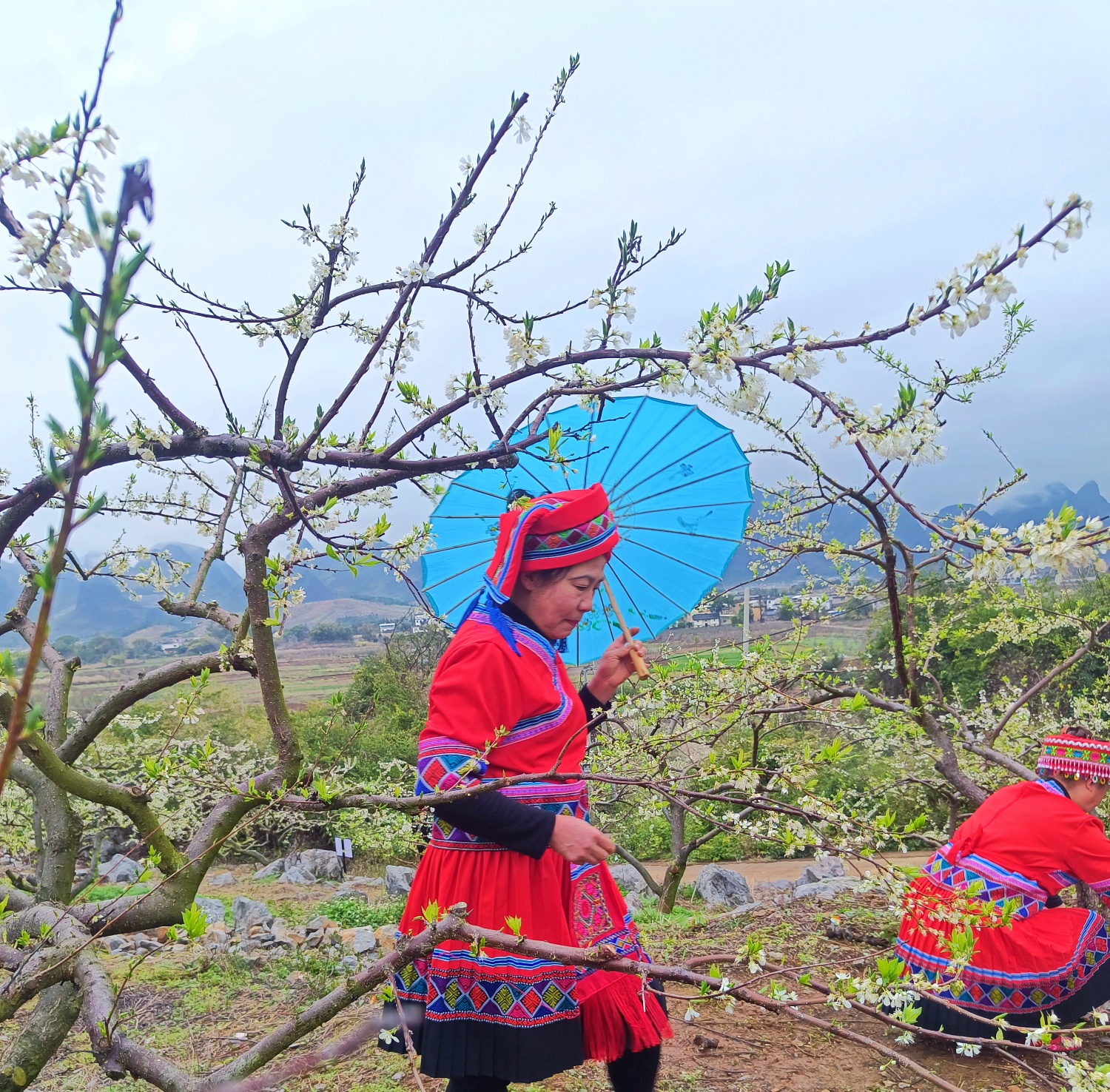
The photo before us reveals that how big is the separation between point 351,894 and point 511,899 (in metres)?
8.33

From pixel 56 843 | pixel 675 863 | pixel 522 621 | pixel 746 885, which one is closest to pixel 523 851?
pixel 522 621

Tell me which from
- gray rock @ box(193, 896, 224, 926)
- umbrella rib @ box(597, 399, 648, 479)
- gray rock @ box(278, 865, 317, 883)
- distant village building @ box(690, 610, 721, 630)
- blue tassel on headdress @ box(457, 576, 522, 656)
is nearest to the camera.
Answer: blue tassel on headdress @ box(457, 576, 522, 656)

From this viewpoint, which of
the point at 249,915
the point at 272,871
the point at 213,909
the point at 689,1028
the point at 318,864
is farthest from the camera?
the point at 272,871

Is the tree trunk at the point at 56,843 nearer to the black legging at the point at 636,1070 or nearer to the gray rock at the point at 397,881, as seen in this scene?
the black legging at the point at 636,1070

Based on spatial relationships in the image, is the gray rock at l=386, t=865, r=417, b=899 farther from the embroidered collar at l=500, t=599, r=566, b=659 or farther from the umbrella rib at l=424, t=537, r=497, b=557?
the embroidered collar at l=500, t=599, r=566, b=659

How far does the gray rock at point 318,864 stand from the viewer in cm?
1114

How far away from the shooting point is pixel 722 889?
8.23 m

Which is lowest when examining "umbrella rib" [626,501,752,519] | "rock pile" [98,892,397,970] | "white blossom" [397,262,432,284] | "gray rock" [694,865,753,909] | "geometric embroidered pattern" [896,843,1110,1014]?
"gray rock" [694,865,753,909]

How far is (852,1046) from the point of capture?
3.42m

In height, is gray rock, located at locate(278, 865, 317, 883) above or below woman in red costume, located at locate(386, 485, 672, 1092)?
below

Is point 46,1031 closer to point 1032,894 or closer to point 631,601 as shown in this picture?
point 631,601

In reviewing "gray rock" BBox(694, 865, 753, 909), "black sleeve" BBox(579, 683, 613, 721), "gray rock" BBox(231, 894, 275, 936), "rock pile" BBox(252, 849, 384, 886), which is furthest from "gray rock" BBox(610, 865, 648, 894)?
"black sleeve" BBox(579, 683, 613, 721)

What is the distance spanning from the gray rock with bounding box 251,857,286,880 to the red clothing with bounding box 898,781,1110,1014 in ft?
33.7

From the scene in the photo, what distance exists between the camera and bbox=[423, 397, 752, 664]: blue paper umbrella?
2977 mm
